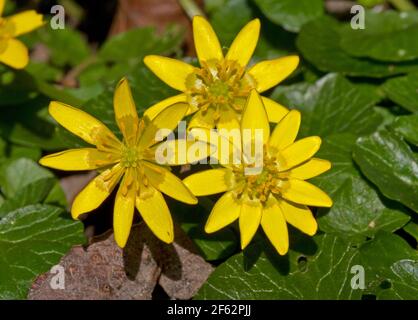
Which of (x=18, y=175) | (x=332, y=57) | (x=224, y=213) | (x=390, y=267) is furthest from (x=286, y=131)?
(x=18, y=175)

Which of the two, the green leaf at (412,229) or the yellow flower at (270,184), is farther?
the green leaf at (412,229)

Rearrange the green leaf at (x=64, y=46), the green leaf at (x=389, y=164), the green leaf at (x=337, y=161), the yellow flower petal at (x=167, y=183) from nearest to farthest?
the yellow flower petal at (x=167, y=183)
the green leaf at (x=389, y=164)
the green leaf at (x=337, y=161)
the green leaf at (x=64, y=46)

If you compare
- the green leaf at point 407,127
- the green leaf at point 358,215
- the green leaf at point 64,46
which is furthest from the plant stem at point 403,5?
the green leaf at point 64,46

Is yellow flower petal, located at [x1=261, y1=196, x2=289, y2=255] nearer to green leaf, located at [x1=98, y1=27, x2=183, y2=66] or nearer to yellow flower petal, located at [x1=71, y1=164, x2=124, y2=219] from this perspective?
yellow flower petal, located at [x1=71, y1=164, x2=124, y2=219]

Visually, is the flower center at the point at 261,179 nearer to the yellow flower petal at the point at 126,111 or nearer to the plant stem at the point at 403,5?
the yellow flower petal at the point at 126,111

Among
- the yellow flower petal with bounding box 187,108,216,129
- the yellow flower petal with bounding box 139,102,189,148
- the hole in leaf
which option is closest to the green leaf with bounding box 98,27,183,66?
the yellow flower petal with bounding box 187,108,216,129
